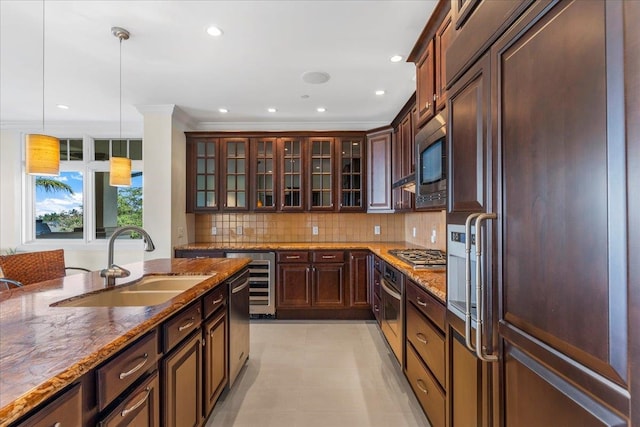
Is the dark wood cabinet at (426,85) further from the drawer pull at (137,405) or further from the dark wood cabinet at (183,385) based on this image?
the drawer pull at (137,405)

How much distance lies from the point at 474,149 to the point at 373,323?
3.13m

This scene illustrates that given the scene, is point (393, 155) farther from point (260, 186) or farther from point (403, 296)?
point (403, 296)

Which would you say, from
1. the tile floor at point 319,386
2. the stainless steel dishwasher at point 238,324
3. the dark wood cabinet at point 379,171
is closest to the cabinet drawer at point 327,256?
the dark wood cabinet at point 379,171

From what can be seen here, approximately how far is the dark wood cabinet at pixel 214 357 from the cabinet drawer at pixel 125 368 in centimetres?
58

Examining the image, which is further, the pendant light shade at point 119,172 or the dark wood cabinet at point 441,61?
the pendant light shade at point 119,172

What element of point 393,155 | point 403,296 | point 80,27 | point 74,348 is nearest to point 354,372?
point 403,296

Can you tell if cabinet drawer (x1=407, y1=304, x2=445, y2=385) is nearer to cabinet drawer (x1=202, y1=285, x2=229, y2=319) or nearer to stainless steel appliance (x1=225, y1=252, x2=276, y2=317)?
cabinet drawer (x1=202, y1=285, x2=229, y2=319)

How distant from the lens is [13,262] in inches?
106

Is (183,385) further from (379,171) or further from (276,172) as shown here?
(379,171)

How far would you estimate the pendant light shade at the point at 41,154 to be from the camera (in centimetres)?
218

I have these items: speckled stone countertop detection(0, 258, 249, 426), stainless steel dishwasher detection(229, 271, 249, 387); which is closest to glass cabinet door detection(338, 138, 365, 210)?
stainless steel dishwasher detection(229, 271, 249, 387)

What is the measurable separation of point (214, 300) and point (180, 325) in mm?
471

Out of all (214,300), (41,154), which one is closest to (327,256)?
(214,300)

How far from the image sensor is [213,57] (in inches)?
105
